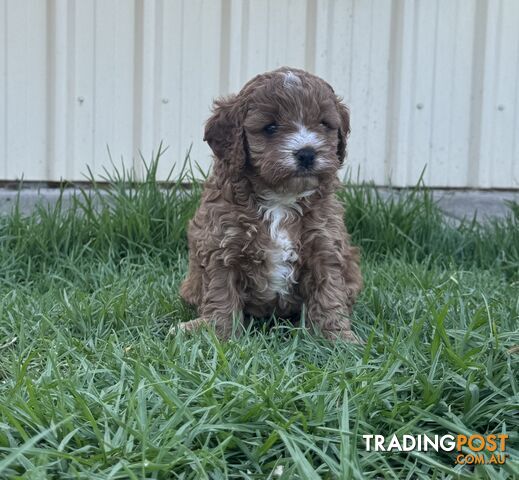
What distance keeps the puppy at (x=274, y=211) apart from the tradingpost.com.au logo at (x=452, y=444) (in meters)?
1.04

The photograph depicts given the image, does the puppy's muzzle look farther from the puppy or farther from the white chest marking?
the white chest marking

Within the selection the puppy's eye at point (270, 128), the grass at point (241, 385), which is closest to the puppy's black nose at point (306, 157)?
the puppy's eye at point (270, 128)

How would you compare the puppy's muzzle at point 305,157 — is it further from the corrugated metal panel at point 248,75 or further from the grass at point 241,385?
the corrugated metal panel at point 248,75

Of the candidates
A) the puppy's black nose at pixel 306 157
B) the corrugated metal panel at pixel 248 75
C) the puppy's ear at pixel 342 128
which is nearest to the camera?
the puppy's black nose at pixel 306 157

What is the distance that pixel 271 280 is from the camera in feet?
11.1

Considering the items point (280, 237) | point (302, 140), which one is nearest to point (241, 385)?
point (280, 237)

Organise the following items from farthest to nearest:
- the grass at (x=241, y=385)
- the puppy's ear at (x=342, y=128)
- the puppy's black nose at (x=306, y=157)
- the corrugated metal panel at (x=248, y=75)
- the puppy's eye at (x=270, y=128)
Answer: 1. the corrugated metal panel at (x=248, y=75)
2. the puppy's ear at (x=342, y=128)
3. the puppy's eye at (x=270, y=128)
4. the puppy's black nose at (x=306, y=157)
5. the grass at (x=241, y=385)

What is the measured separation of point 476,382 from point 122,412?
114cm

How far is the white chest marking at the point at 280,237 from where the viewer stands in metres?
3.34

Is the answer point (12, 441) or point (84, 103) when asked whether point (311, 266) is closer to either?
point (12, 441)

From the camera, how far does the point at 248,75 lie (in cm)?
573

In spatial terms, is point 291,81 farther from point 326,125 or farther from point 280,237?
point 280,237

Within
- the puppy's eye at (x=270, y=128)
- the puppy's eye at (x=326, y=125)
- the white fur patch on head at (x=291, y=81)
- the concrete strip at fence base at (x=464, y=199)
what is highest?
the white fur patch on head at (x=291, y=81)

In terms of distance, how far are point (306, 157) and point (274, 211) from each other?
0.34 metres
